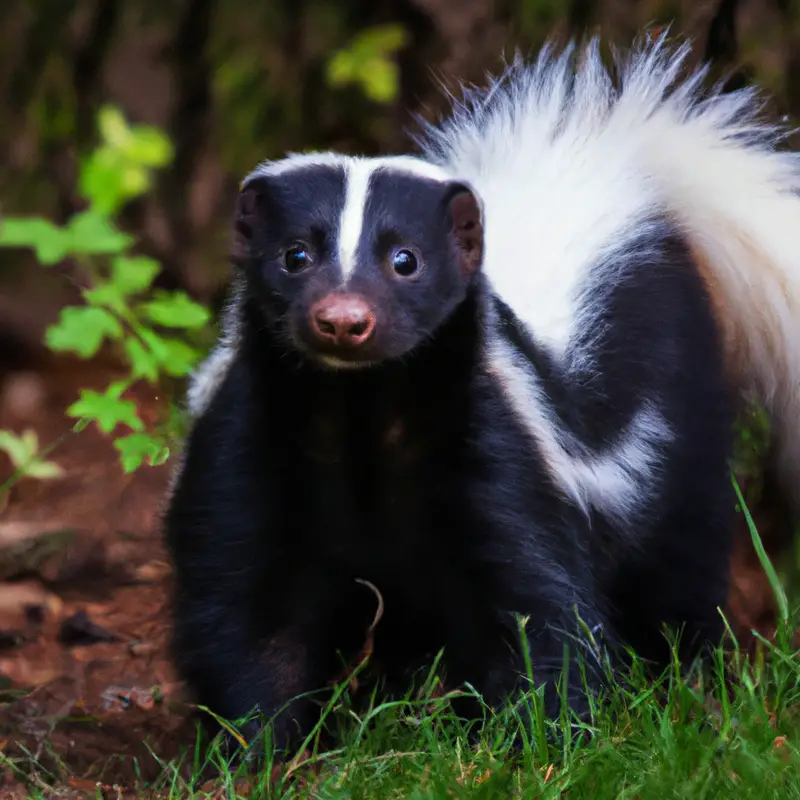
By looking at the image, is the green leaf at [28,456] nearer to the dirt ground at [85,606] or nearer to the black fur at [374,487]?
the dirt ground at [85,606]

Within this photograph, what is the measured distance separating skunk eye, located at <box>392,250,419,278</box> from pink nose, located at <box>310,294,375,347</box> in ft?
0.77

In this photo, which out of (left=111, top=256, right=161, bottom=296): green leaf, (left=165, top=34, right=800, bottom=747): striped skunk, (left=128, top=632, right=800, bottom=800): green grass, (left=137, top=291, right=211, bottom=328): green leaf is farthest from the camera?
(left=111, top=256, right=161, bottom=296): green leaf

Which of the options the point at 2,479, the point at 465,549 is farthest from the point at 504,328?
the point at 2,479

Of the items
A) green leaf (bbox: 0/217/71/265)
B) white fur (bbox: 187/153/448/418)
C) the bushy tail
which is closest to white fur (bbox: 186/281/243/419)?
white fur (bbox: 187/153/448/418)

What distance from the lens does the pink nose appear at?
342 cm

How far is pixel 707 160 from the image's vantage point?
471 cm

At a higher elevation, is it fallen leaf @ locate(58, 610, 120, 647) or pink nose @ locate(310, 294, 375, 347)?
pink nose @ locate(310, 294, 375, 347)

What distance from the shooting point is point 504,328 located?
3.95 metres

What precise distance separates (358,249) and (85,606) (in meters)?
2.20

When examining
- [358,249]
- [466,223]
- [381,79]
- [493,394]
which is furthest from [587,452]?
[381,79]

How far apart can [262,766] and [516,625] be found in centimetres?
73

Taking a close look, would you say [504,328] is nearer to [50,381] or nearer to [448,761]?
[448,761]

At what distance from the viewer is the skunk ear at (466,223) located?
3836 millimetres

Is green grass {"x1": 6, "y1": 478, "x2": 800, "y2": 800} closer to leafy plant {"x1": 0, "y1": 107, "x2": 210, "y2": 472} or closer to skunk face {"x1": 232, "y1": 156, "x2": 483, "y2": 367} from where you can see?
skunk face {"x1": 232, "y1": 156, "x2": 483, "y2": 367}
